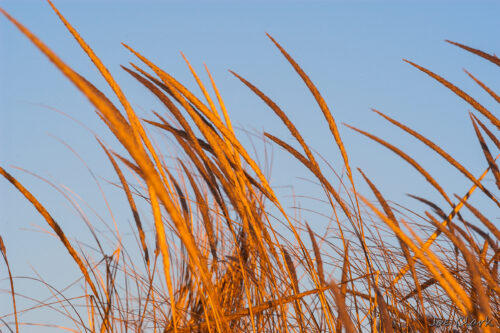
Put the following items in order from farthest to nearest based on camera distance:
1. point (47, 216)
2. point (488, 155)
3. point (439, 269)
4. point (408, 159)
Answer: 1. point (488, 155)
2. point (47, 216)
3. point (408, 159)
4. point (439, 269)

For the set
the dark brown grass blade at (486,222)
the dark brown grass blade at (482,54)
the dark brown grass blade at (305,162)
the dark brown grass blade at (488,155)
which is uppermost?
the dark brown grass blade at (482,54)

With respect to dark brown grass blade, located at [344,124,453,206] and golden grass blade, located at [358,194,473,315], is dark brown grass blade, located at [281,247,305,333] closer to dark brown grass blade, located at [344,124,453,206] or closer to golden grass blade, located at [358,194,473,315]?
dark brown grass blade, located at [344,124,453,206]

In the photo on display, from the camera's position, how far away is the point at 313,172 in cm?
81

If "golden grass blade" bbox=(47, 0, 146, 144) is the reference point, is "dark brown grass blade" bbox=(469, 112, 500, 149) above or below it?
above

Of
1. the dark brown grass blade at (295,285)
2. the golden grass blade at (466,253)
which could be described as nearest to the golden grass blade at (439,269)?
the golden grass blade at (466,253)

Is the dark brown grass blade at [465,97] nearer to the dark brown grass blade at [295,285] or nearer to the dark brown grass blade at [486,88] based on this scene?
the dark brown grass blade at [486,88]

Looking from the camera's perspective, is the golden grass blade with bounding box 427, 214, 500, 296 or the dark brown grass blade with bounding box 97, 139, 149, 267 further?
the dark brown grass blade with bounding box 97, 139, 149, 267

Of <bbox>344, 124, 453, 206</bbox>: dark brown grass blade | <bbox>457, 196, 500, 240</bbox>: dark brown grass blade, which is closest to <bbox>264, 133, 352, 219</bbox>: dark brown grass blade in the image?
<bbox>344, 124, 453, 206</bbox>: dark brown grass blade

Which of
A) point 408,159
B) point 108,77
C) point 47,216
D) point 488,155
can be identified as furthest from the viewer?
point 488,155

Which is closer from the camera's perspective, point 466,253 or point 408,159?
point 466,253

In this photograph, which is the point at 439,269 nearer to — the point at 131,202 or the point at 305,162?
the point at 305,162

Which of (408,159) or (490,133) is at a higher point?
(490,133)

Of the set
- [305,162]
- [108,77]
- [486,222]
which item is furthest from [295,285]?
[108,77]

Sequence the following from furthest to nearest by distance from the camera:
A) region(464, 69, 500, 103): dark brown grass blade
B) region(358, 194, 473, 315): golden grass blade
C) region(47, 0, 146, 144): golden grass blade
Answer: region(464, 69, 500, 103): dark brown grass blade < region(47, 0, 146, 144): golden grass blade < region(358, 194, 473, 315): golden grass blade
